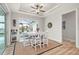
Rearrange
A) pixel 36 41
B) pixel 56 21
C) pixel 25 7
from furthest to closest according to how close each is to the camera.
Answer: pixel 56 21, pixel 36 41, pixel 25 7

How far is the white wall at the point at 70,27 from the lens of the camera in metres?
2.21

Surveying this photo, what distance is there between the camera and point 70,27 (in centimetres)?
230

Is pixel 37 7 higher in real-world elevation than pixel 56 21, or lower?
higher

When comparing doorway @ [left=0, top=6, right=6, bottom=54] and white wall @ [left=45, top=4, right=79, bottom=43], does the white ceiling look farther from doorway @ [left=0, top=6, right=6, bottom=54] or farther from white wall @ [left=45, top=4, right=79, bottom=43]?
doorway @ [left=0, top=6, right=6, bottom=54]

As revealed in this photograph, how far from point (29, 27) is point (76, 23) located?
1.11m

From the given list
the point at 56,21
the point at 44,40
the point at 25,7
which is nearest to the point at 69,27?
the point at 56,21

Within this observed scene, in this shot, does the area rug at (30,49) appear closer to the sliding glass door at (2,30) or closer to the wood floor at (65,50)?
the wood floor at (65,50)

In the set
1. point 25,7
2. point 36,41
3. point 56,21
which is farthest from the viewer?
point 56,21

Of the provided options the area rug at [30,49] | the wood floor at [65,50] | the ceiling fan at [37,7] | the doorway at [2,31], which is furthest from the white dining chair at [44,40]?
the doorway at [2,31]

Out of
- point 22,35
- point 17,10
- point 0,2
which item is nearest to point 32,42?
point 22,35

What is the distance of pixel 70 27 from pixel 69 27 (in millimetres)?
25

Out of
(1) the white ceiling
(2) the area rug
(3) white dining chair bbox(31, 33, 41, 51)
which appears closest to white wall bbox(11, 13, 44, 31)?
(1) the white ceiling

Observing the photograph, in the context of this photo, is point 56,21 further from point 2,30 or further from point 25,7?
point 2,30

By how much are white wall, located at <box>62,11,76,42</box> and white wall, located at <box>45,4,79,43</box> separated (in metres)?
0.11
